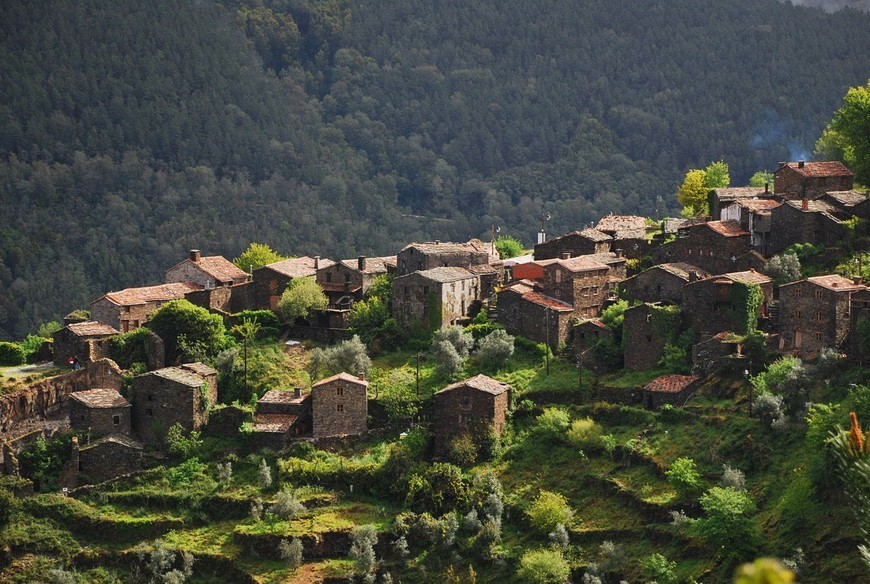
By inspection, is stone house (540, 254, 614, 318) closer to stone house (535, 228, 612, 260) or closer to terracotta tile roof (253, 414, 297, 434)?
stone house (535, 228, 612, 260)

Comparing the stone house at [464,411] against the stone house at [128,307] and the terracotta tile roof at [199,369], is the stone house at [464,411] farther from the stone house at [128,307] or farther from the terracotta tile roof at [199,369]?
the stone house at [128,307]

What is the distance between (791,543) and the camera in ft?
188

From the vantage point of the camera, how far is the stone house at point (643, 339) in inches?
2864

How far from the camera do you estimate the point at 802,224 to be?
78688mm

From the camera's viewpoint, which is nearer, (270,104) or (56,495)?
(56,495)

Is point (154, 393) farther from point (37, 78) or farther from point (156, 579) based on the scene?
point (37, 78)

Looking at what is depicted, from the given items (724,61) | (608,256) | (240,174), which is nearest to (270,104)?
(240,174)

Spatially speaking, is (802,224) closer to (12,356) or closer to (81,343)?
(81,343)

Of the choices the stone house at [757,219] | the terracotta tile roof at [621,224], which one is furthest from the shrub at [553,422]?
the terracotta tile roof at [621,224]

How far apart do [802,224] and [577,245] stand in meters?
13.1

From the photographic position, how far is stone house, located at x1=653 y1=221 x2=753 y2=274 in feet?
259

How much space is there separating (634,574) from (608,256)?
26243 mm

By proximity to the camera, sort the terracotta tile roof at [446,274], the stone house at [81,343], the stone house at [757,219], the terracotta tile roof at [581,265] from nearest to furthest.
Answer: the stone house at [81,343], the terracotta tile roof at [581,265], the terracotta tile roof at [446,274], the stone house at [757,219]

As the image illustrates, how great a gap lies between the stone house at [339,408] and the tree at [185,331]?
28.3 feet
